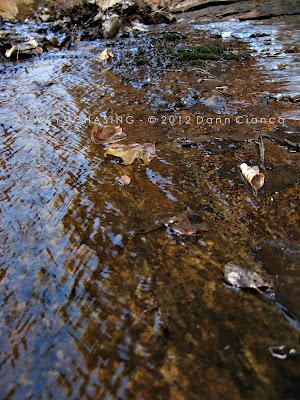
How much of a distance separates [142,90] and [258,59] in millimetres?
2580

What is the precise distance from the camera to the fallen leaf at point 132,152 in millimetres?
2914

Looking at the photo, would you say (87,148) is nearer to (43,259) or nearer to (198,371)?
(43,259)

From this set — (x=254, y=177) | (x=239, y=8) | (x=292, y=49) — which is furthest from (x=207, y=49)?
(x=239, y=8)

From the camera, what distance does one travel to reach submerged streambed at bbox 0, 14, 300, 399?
1.37 m

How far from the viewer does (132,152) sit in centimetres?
298

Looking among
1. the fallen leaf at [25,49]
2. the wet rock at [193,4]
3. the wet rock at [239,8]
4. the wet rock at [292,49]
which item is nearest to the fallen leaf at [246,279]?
the wet rock at [292,49]

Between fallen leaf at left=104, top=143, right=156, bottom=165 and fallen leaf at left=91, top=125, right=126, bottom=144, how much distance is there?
5.6 inches

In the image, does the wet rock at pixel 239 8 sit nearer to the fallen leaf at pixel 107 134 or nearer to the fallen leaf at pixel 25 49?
the fallen leaf at pixel 25 49

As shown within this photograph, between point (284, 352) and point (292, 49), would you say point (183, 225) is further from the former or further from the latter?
point (292, 49)

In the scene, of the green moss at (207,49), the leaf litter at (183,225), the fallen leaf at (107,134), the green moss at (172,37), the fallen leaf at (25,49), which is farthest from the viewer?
the green moss at (172,37)

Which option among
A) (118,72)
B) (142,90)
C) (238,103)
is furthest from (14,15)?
(238,103)

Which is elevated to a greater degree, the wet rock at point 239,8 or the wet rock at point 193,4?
the wet rock at point 193,4

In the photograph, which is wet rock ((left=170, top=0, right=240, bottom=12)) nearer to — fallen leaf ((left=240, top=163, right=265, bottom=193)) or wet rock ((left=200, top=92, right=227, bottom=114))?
wet rock ((left=200, top=92, right=227, bottom=114))

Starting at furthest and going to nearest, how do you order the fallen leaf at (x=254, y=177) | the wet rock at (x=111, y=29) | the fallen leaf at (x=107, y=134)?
the wet rock at (x=111, y=29) → the fallen leaf at (x=107, y=134) → the fallen leaf at (x=254, y=177)
